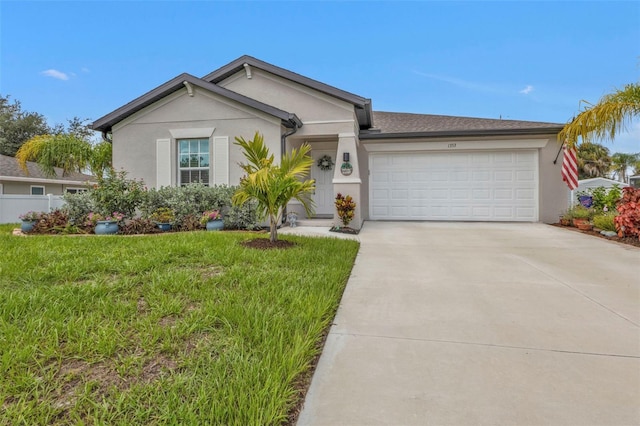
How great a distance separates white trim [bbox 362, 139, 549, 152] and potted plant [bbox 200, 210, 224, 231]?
556cm

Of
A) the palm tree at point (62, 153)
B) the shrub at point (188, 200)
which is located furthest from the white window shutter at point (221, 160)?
the palm tree at point (62, 153)

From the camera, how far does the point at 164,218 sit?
8258 mm

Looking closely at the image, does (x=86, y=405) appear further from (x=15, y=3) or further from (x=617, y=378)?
(x=15, y=3)

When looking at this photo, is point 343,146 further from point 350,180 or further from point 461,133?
point 461,133

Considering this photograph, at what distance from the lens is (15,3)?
383 inches

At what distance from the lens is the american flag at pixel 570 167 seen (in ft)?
31.7

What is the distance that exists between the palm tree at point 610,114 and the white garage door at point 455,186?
8.78 feet

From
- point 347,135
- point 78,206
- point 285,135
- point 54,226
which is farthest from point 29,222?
point 347,135

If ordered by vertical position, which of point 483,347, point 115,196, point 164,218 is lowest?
point 483,347

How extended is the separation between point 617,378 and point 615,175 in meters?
37.4

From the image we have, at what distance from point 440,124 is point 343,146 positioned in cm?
471

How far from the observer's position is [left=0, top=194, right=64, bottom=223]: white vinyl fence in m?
11.5

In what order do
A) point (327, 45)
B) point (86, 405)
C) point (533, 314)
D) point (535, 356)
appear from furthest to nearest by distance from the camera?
point (327, 45) < point (533, 314) < point (535, 356) < point (86, 405)

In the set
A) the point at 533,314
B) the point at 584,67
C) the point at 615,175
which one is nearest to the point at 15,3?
the point at 533,314
